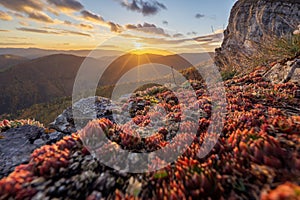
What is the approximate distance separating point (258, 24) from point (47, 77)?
168 m

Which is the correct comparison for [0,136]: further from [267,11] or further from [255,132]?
[267,11]

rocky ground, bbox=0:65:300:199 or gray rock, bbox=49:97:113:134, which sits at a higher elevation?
rocky ground, bbox=0:65:300:199

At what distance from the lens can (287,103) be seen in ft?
21.3

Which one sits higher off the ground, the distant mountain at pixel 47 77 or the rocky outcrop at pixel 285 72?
the rocky outcrop at pixel 285 72

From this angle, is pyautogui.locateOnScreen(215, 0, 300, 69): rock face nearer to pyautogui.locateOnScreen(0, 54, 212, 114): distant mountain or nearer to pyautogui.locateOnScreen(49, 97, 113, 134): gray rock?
pyautogui.locateOnScreen(49, 97, 113, 134): gray rock

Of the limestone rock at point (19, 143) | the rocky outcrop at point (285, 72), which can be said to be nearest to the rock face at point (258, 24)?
the rocky outcrop at point (285, 72)

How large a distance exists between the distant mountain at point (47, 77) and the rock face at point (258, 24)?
6757cm

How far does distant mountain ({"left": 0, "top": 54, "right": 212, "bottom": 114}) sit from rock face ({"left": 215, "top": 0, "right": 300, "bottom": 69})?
6757 cm

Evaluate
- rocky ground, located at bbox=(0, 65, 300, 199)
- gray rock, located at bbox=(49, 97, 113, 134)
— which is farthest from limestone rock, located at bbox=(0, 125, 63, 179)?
gray rock, located at bbox=(49, 97, 113, 134)

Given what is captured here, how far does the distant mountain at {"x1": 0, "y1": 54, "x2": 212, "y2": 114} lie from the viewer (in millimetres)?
115900

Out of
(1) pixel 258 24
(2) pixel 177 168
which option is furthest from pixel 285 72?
(1) pixel 258 24

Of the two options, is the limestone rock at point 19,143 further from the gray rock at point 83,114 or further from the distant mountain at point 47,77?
the distant mountain at point 47,77

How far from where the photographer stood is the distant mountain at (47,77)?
380 feet

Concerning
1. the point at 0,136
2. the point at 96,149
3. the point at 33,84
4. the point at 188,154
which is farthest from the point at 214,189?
the point at 33,84
